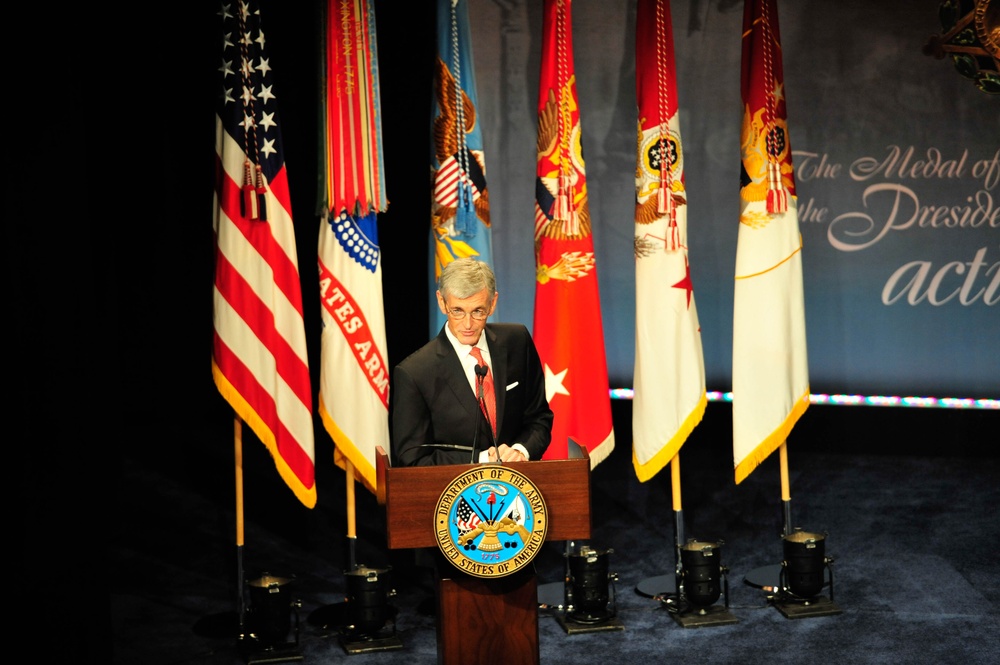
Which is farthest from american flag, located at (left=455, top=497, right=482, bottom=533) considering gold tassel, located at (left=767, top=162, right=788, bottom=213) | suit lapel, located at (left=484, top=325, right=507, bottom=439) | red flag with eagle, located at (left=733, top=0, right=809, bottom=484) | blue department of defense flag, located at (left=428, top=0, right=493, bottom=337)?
gold tassel, located at (left=767, top=162, right=788, bottom=213)

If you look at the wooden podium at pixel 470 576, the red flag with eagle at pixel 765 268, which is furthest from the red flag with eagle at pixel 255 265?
the red flag with eagle at pixel 765 268

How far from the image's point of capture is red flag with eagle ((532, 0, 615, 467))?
455 centimetres

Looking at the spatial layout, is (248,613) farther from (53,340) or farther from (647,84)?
(647,84)

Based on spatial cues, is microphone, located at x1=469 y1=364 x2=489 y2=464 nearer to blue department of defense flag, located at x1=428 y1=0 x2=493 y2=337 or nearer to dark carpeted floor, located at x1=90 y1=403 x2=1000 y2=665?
dark carpeted floor, located at x1=90 y1=403 x2=1000 y2=665

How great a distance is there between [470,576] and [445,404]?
1.42 feet

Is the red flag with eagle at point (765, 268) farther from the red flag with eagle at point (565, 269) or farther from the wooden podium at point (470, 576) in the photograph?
the wooden podium at point (470, 576)

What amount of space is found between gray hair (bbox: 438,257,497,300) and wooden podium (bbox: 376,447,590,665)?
1.40 feet

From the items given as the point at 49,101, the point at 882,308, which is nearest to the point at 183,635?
the point at 49,101

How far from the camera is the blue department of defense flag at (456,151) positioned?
177 inches

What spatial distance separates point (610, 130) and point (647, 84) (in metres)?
1.27

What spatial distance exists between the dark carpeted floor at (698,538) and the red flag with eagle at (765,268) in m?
0.54

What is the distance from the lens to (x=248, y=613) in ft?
14.0

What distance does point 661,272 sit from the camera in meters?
4.57

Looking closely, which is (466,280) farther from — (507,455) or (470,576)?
(470,576)
